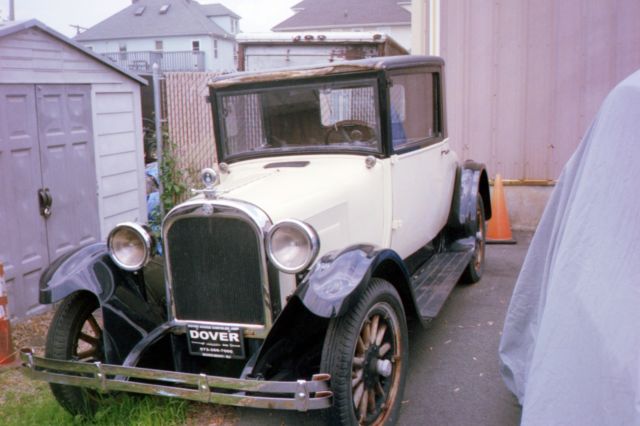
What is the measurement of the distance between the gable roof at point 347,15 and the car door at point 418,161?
34239mm

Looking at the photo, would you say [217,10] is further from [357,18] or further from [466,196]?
[466,196]

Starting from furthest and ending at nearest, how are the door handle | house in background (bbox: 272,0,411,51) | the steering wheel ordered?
house in background (bbox: 272,0,411,51)
the door handle
the steering wheel

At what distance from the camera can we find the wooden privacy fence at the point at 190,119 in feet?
34.0

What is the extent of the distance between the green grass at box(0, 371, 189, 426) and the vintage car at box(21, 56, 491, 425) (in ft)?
0.36

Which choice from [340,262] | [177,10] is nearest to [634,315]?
[340,262]

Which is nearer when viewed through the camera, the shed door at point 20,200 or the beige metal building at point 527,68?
the shed door at point 20,200

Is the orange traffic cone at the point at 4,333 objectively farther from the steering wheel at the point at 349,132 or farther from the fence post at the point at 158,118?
the fence post at the point at 158,118

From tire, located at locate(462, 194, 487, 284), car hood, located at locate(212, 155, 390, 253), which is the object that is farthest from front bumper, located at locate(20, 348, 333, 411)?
tire, located at locate(462, 194, 487, 284)

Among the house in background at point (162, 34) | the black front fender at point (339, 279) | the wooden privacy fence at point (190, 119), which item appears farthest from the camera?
the house in background at point (162, 34)

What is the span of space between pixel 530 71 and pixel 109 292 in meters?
5.95

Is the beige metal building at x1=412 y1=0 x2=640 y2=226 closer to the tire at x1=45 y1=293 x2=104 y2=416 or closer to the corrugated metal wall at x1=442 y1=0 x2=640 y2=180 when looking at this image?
the corrugated metal wall at x1=442 y1=0 x2=640 y2=180

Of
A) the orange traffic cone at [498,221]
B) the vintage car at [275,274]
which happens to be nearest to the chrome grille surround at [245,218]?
the vintage car at [275,274]

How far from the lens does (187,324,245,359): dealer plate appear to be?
341cm

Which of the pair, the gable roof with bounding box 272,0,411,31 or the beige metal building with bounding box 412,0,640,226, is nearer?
the beige metal building with bounding box 412,0,640,226
